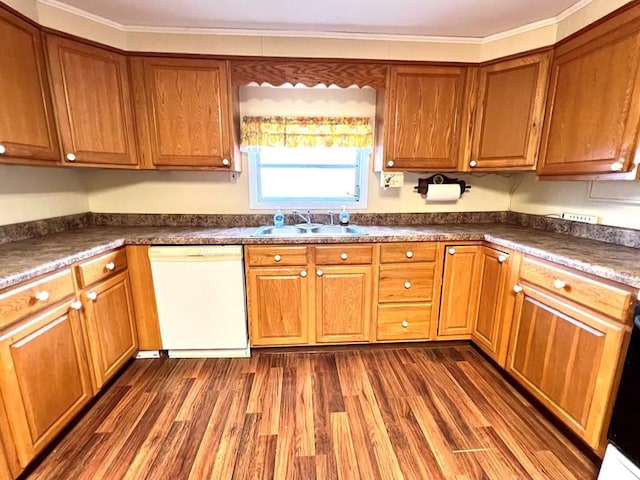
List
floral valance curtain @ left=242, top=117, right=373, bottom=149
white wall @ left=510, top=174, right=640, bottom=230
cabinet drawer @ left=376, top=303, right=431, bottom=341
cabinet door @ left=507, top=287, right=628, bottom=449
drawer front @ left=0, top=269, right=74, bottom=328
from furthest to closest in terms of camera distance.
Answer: floral valance curtain @ left=242, top=117, right=373, bottom=149
cabinet drawer @ left=376, top=303, right=431, bottom=341
white wall @ left=510, top=174, right=640, bottom=230
cabinet door @ left=507, top=287, right=628, bottom=449
drawer front @ left=0, top=269, right=74, bottom=328

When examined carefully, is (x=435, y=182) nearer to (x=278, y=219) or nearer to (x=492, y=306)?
(x=492, y=306)

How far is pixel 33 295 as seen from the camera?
1362 mm

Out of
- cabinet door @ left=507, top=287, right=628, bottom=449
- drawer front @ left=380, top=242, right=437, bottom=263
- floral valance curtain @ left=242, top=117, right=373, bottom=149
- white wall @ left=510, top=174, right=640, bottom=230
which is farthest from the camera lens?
floral valance curtain @ left=242, top=117, right=373, bottom=149

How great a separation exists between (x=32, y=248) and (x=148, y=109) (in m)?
1.13

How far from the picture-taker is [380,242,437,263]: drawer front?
221cm

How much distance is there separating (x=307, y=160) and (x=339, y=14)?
1063 mm

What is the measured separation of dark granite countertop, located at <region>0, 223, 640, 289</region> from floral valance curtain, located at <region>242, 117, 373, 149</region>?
714 millimetres

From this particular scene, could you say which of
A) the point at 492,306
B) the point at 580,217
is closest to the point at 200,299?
the point at 492,306

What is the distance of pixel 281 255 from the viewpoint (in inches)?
84.4

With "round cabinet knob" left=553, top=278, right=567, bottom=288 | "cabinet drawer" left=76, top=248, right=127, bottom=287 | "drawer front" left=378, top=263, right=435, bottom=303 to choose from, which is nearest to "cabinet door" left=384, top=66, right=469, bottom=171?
"drawer front" left=378, top=263, right=435, bottom=303

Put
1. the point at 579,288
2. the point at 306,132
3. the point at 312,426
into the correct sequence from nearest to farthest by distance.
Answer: the point at 579,288 → the point at 312,426 → the point at 306,132

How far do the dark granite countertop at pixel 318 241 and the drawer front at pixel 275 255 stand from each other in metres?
0.05

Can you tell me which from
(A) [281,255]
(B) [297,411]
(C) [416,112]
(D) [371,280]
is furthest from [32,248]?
(C) [416,112]

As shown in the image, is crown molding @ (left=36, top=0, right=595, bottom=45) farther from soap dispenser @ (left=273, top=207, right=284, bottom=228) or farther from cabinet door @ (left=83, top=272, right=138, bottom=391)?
cabinet door @ (left=83, top=272, right=138, bottom=391)
